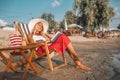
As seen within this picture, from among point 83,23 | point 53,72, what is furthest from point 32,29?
point 83,23

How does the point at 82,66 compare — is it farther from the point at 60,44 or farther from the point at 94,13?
the point at 94,13

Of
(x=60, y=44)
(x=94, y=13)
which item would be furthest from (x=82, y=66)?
(x=94, y=13)

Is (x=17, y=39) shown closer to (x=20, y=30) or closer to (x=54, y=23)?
(x=20, y=30)

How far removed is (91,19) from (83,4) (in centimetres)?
294

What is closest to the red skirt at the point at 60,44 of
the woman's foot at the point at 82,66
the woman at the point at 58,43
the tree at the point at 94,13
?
the woman at the point at 58,43

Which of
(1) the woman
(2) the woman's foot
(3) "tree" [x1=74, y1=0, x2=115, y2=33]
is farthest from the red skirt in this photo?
(3) "tree" [x1=74, y1=0, x2=115, y2=33]

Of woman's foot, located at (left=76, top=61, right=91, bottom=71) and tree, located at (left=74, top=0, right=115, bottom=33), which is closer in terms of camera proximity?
woman's foot, located at (left=76, top=61, right=91, bottom=71)

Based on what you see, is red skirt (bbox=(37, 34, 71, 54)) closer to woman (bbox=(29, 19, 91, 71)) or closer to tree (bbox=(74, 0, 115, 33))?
woman (bbox=(29, 19, 91, 71))

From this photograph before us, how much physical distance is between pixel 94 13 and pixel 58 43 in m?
34.6

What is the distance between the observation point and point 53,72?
584 cm

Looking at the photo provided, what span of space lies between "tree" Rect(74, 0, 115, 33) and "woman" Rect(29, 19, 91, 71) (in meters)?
32.7

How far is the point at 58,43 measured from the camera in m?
6.03

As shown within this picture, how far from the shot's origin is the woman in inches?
235

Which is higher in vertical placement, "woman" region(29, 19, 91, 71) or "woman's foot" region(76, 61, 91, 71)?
"woman" region(29, 19, 91, 71)
